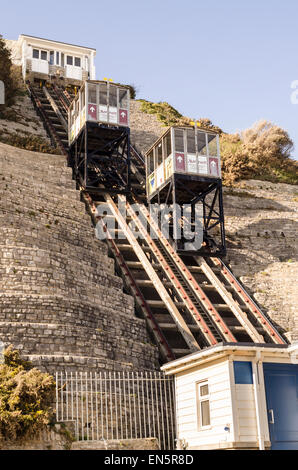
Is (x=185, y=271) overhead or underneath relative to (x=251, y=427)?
overhead

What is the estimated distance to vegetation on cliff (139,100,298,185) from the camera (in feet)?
132

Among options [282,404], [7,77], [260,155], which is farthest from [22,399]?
[7,77]

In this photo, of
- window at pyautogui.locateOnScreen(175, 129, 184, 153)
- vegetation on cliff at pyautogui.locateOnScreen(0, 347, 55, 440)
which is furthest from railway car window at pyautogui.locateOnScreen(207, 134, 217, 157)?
vegetation on cliff at pyautogui.locateOnScreen(0, 347, 55, 440)

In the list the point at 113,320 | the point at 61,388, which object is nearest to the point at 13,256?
the point at 113,320

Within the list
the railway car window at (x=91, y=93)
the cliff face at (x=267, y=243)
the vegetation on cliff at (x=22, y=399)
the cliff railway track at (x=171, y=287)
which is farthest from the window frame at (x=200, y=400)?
the railway car window at (x=91, y=93)

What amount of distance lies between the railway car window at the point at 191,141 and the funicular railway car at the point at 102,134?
153 inches

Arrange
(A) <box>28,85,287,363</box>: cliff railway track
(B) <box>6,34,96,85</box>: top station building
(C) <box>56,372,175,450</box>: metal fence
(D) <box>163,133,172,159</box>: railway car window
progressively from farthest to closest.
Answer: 1. (B) <box>6,34,96,85</box>: top station building
2. (D) <box>163,133,172,159</box>: railway car window
3. (A) <box>28,85,287,363</box>: cliff railway track
4. (C) <box>56,372,175,450</box>: metal fence

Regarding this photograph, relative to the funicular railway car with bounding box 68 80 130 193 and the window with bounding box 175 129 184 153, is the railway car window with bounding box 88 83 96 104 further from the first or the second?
the window with bounding box 175 129 184 153

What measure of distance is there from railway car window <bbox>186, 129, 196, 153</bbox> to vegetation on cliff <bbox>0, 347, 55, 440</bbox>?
54.7 feet

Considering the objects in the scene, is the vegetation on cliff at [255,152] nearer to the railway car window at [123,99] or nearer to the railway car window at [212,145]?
the railway car window at [212,145]

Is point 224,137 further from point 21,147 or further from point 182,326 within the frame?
point 182,326

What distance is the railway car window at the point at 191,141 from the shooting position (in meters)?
30.5

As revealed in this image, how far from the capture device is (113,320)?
20.5 meters

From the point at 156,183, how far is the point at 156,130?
1637 centimetres
